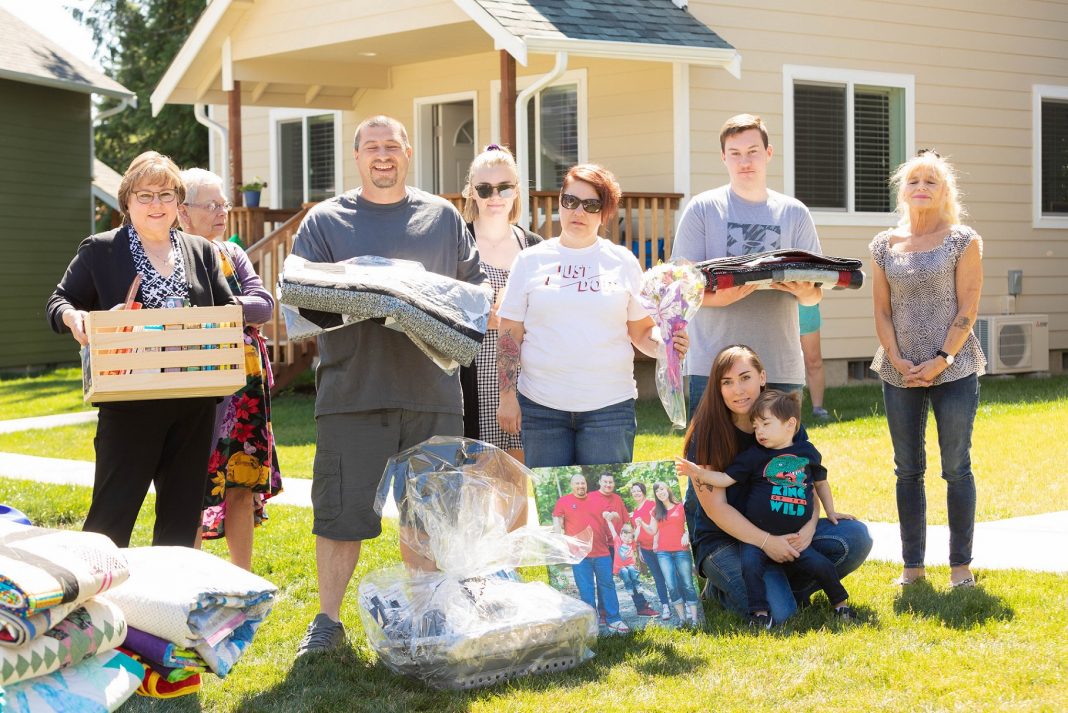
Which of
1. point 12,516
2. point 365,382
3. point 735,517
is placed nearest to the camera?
point 12,516

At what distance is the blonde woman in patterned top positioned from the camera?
5238mm

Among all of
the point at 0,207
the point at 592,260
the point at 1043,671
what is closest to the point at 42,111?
the point at 0,207

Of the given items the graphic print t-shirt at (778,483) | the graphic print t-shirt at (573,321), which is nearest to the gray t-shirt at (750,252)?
the graphic print t-shirt at (778,483)

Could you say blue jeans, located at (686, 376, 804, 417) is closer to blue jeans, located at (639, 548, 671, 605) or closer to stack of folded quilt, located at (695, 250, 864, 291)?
stack of folded quilt, located at (695, 250, 864, 291)

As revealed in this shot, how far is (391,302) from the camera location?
417 centimetres

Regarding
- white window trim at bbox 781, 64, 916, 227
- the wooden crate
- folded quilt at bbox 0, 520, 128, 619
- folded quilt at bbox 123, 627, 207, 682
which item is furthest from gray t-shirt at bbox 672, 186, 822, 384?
white window trim at bbox 781, 64, 916, 227

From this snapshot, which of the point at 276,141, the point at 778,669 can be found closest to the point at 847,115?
the point at 276,141

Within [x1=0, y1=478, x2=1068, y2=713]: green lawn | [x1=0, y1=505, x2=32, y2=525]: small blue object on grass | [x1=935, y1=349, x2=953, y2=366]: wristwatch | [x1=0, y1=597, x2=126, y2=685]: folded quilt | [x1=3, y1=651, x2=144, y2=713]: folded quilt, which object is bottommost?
[x1=0, y1=478, x2=1068, y2=713]: green lawn

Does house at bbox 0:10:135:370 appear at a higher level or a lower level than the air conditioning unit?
higher

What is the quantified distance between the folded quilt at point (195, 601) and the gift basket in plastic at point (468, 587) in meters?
0.95

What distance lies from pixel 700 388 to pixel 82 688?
3.05 metres

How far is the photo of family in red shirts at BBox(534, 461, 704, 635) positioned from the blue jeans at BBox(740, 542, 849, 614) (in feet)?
0.69

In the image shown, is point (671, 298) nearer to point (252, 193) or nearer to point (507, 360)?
point (507, 360)

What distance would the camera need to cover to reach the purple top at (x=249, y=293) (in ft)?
16.0
